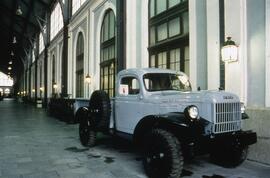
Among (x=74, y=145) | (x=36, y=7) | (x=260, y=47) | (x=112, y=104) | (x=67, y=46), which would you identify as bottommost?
(x=74, y=145)

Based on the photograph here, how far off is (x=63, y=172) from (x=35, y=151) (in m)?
2.26

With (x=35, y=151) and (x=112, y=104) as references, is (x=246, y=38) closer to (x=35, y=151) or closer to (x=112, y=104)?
(x=112, y=104)

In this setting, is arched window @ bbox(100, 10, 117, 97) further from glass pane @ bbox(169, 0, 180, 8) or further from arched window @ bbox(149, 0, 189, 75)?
glass pane @ bbox(169, 0, 180, 8)

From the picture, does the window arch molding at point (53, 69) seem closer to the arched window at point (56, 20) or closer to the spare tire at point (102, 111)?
the arched window at point (56, 20)

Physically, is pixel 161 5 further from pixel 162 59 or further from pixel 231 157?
pixel 231 157

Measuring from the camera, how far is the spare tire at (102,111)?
264 inches

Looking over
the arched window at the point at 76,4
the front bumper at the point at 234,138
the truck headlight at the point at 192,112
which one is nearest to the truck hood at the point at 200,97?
the truck headlight at the point at 192,112

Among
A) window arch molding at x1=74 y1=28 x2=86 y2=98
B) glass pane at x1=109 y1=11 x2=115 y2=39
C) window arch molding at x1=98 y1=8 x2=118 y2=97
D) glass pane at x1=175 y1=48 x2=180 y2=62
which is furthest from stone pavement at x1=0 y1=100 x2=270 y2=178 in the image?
window arch molding at x1=74 y1=28 x2=86 y2=98

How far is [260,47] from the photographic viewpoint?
21.0 feet

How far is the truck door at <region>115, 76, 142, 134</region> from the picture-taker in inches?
240

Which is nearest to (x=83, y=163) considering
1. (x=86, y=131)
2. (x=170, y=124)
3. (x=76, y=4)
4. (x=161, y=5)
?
(x=86, y=131)

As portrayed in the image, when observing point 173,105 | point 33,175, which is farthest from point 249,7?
point 33,175

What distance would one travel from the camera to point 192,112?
467 centimetres

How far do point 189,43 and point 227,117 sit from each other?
4094 mm
